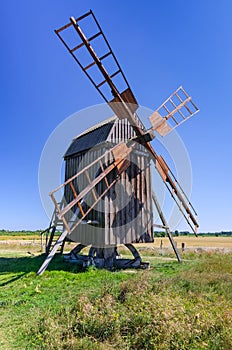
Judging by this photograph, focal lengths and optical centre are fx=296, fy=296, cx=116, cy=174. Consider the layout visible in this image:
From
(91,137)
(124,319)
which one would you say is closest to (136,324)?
(124,319)

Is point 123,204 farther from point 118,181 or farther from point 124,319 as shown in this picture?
point 124,319

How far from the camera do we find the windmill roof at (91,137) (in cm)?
1432

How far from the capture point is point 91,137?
15273 millimetres

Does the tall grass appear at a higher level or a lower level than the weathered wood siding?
lower

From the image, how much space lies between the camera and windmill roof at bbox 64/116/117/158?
14320 millimetres

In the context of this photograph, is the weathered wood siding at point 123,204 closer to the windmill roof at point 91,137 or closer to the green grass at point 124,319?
the windmill roof at point 91,137

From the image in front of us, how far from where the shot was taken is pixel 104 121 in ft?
51.7

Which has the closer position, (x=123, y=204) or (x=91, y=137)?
(x=123, y=204)

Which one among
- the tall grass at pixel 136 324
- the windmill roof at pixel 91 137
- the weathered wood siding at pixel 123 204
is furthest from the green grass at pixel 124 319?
the windmill roof at pixel 91 137

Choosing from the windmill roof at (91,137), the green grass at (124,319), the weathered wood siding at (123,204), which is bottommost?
the green grass at (124,319)

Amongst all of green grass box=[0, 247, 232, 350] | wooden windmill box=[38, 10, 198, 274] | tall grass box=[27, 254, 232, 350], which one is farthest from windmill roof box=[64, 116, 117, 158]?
tall grass box=[27, 254, 232, 350]

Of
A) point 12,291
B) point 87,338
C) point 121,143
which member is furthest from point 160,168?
point 87,338

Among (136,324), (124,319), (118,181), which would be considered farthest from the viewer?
(118,181)

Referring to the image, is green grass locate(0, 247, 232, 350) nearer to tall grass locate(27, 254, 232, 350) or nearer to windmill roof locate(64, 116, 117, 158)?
tall grass locate(27, 254, 232, 350)
